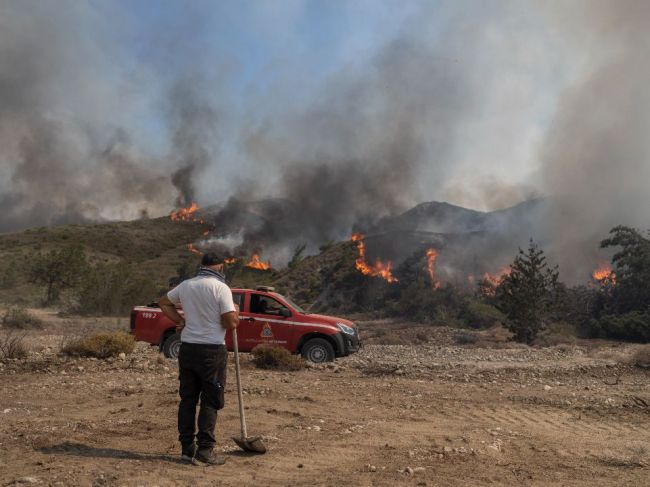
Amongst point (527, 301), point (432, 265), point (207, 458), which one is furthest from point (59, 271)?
point (207, 458)

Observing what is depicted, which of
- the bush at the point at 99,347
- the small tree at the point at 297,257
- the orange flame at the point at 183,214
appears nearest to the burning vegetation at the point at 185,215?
the orange flame at the point at 183,214

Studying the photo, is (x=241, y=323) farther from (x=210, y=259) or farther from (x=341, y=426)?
(x=210, y=259)

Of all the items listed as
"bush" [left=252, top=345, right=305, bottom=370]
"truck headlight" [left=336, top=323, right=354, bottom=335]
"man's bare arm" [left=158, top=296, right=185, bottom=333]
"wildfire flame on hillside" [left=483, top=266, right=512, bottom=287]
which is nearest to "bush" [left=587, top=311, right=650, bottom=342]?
"wildfire flame on hillside" [left=483, top=266, right=512, bottom=287]

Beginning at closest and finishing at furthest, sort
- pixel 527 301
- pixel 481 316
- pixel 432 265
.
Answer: pixel 527 301
pixel 481 316
pixel 432 265

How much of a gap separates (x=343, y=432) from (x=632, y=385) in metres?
7.35

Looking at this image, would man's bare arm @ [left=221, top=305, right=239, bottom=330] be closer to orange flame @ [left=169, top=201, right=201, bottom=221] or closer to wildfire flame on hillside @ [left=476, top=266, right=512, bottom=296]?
wildfire flame on hillside @ [left=476, top=266, right=512, bottom=296]

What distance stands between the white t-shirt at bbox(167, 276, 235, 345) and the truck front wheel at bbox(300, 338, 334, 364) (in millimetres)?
7528

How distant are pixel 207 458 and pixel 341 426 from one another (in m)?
2.15

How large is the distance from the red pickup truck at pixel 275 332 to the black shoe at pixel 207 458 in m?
7.60

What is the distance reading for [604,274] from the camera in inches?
1277

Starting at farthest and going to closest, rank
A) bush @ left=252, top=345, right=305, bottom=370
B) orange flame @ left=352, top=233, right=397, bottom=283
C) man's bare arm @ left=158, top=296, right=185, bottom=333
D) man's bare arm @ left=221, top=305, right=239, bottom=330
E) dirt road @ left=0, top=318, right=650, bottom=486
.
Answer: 1. orange flame @ left=352, top=233, right=397, bottom=283
2. bush @ left=252, top=345, right=305, bottom=370
3. man's bare arm @ left=158, top=296, right=185, bottom=333
4. man's bare arm @ left=221, top=305, right=239, bottom=330
5. dirt road @ left=0, top=318, right=650, bottom=486

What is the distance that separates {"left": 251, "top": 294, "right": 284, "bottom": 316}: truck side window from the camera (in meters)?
13.1

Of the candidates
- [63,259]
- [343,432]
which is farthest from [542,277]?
[63,259]

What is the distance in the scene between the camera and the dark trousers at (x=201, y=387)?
533 cm
